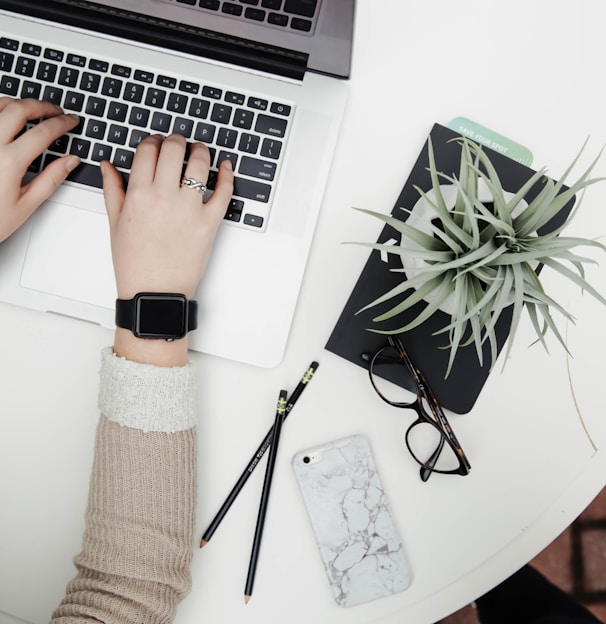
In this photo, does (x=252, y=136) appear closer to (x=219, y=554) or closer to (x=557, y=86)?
(x=557, y=86)

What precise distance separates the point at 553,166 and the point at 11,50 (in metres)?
0.60

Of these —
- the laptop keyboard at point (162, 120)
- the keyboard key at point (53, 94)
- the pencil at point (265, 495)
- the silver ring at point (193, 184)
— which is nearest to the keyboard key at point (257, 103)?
the laptop keyboard at point (162, 120)

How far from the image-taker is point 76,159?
585 millimetres

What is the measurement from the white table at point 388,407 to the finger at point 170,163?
16 cm

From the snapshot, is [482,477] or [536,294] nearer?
[536,294]

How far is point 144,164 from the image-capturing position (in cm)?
56

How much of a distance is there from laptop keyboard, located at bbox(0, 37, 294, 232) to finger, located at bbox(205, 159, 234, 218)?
17mm

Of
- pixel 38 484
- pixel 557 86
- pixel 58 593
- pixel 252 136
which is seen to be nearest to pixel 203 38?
pixel 252 136

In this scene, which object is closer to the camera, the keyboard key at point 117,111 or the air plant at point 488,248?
the air plant at point 488,248

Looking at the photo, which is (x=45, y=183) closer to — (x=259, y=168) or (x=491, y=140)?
(x=259, y=168)

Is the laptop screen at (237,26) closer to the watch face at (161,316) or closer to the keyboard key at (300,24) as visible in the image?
the keyboard key at (300,24)

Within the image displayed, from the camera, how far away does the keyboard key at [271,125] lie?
0.59 m

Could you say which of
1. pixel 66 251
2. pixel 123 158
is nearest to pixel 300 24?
pixel 123 158

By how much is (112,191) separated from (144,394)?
210 millimetres
